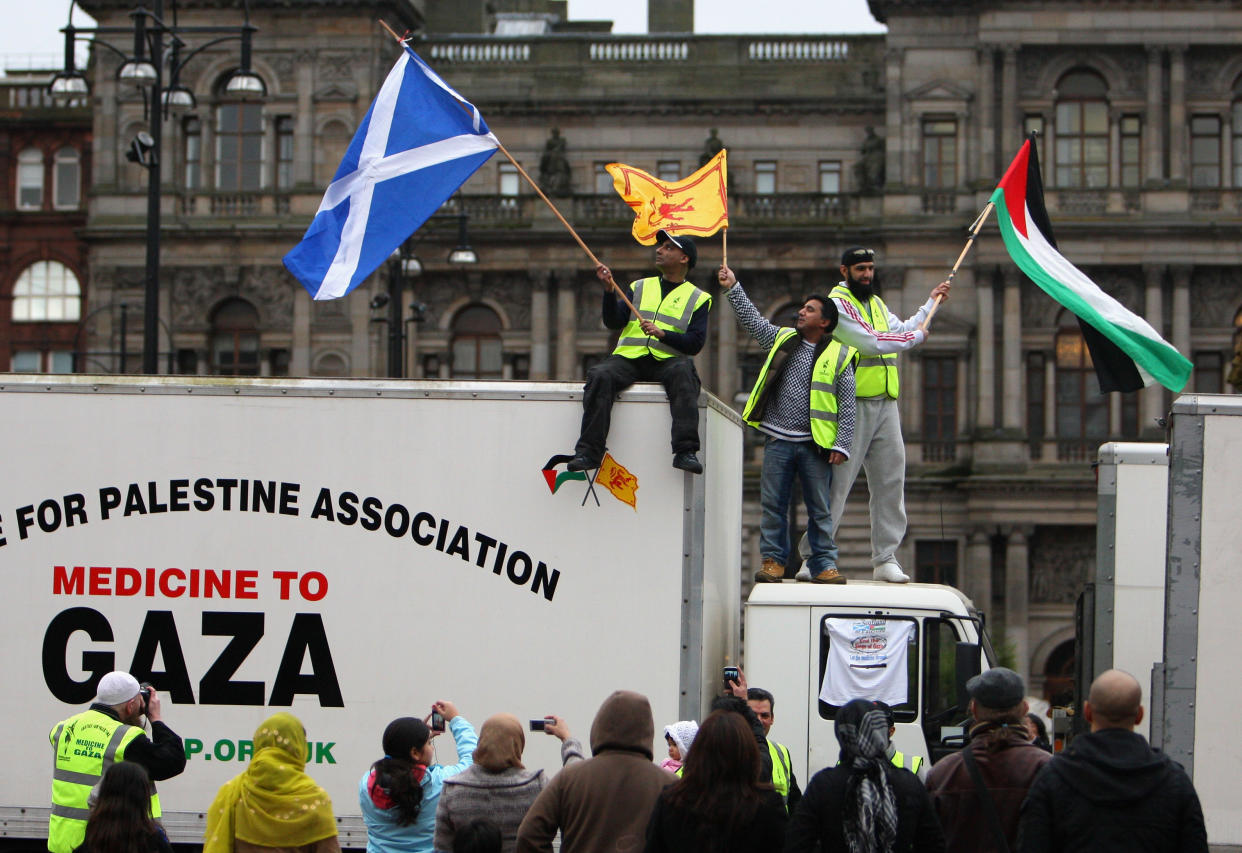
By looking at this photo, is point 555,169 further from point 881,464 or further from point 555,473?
point 555,473

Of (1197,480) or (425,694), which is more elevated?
(1197,480)

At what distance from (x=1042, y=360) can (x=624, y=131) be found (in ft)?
41.7

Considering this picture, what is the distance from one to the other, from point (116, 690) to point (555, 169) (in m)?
43.3

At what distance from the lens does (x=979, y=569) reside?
48750 mm

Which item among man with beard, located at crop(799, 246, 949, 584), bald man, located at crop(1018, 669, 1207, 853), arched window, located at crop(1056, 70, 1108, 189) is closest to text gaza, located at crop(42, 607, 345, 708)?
man with beard, located at crop(799, 246, 949, 584)

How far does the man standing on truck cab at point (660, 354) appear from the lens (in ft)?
36.5

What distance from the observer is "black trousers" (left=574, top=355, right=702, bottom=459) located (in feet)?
36.5

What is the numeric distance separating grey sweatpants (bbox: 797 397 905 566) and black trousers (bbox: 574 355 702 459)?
2.53m

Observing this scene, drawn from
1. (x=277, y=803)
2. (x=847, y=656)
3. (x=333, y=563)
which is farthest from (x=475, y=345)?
(x=277, y=803)

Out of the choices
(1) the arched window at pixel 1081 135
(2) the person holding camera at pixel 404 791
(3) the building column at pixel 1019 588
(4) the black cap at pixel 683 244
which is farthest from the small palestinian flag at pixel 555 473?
(1) the arched window at pixel 1081 135

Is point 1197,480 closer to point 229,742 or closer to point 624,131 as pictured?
point 229,742

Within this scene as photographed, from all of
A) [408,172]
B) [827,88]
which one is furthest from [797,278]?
[408,172]

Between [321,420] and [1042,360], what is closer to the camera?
[321,420]

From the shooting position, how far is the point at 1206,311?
49.8 m
